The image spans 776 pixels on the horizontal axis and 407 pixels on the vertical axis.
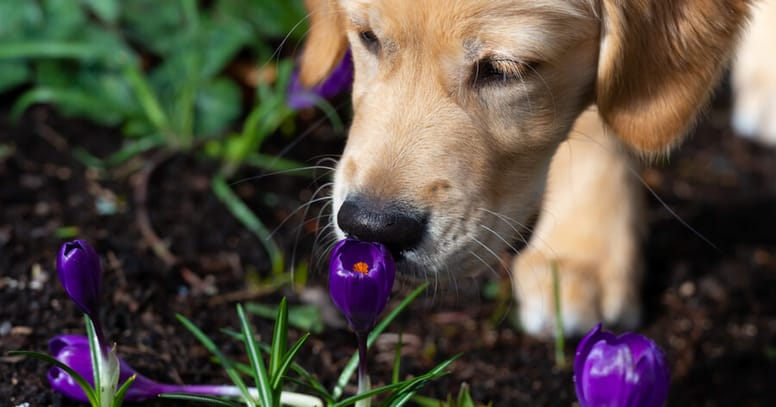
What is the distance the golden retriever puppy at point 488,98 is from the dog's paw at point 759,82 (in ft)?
4.65

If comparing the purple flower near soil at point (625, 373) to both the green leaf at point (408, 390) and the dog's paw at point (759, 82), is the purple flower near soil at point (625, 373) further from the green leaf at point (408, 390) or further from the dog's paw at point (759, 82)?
the dog's paw at point (759, 82)

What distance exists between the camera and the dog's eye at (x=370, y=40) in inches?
78.9

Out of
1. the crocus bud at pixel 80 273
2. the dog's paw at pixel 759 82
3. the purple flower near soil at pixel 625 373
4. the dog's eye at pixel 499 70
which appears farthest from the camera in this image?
the dog's paw at pixel 759 82

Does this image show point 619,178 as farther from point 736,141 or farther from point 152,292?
point 152,292

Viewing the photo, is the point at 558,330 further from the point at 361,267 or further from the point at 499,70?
the point at 361,267

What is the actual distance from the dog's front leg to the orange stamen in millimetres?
1025

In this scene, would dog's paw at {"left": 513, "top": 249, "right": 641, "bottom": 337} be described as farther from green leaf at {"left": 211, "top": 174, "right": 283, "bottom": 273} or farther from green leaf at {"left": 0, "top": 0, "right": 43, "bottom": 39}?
green leaf at {"left": 0, "top": 0, "right": 43, "bottom": 39}

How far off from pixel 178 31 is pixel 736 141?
1.90 m

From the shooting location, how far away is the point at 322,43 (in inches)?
93.7

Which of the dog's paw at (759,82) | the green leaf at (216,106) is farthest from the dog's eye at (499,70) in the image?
the dog's paw at (759,82)

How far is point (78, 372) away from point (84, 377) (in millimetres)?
26

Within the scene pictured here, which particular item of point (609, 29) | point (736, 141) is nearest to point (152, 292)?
point (609, 29)

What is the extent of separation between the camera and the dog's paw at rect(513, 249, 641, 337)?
96.4 inches

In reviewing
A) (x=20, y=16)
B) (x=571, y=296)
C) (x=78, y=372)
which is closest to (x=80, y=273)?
(x=78, y=372)
